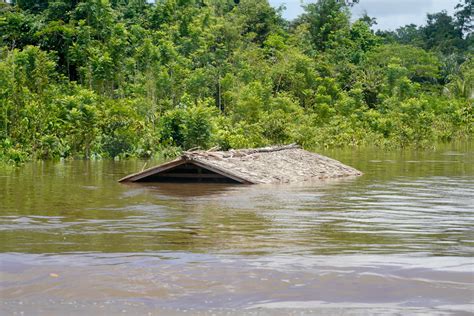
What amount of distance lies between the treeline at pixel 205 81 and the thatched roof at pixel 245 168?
7816mm

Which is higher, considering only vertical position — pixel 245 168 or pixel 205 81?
pixel 205 81

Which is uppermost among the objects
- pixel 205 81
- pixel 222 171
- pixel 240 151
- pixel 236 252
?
pixel 205 81

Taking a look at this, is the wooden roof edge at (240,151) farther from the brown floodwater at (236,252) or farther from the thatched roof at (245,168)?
the brown floodwater at (236,252)

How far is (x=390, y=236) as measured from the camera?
9016 mm

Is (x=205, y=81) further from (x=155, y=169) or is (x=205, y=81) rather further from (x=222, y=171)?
(x=222, y=171)

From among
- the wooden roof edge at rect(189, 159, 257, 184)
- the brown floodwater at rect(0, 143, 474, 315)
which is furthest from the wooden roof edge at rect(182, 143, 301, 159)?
→ the brown floodwater at rect(0, 143, 474, 315)

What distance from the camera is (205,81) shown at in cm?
3809

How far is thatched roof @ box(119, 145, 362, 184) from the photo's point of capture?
1576 centimetres

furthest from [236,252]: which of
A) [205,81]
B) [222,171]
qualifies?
[205,81]

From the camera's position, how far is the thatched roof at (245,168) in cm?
1576

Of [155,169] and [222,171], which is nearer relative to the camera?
[222,171]

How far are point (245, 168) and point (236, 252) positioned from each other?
8460 millimetres

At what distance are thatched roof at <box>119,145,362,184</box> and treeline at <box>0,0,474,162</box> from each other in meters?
7.82

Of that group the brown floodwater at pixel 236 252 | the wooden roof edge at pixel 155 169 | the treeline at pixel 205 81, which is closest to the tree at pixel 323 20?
the treeline at pixel 205 81
